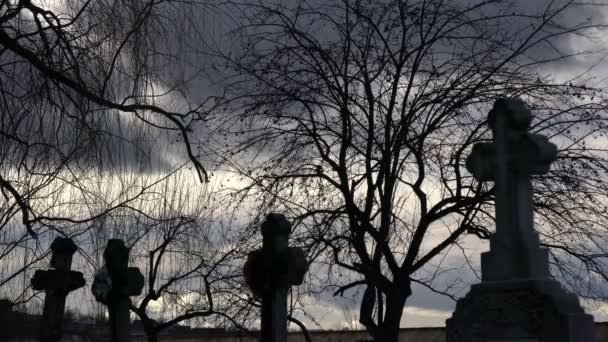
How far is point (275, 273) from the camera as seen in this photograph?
7984 millimetres

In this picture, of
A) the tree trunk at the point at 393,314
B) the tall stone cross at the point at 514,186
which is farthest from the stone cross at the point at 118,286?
the tree trunk at the point at 393,314

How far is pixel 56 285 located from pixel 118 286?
0.92m

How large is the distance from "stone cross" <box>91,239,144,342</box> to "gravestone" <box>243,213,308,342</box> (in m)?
1.15

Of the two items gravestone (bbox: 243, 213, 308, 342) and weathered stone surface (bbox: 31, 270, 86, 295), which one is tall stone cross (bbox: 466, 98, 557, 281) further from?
weathered stone surface (bbox: 31, 270, 86, 295)

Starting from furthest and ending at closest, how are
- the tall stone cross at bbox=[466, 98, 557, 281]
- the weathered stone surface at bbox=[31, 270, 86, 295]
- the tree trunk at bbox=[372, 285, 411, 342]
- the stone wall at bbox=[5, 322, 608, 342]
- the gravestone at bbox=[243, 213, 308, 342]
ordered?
the stone wall at bbox=[5, 322, 608, 342] < the tree trunk at bbox=[372, 285, 411, 342] < the weathered stone surface at bbox=[31, 270, 86, 295] < the gravestone at bbox=[243, 213, 308, 342] < the tall stone cross at bbox=[466, 98, 557, 281]

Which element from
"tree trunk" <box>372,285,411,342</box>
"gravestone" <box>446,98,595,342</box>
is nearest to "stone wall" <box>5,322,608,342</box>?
"tree trunk" <box>372,285,411,342</box>

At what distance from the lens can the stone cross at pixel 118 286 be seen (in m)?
8.11

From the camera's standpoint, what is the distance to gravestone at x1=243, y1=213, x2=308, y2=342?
7.95 metres

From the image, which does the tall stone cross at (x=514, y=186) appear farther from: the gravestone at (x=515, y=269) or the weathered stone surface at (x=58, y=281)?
the weathered stone surface at (x=58, y=281)

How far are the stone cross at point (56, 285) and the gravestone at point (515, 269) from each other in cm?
343

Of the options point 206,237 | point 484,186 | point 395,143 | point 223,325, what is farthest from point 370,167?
point 223,325

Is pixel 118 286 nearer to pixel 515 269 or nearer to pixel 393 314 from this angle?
pixel 515 269

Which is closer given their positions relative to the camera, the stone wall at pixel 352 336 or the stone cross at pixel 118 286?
the stone cross at pixel 118 286

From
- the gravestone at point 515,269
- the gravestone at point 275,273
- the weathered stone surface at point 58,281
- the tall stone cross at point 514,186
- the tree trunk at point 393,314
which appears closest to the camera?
the gravestone at point 515,269
